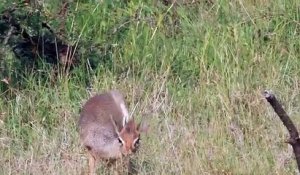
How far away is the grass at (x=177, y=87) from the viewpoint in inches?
220

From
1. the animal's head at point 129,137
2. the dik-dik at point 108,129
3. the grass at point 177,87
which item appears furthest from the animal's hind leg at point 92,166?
the animal's head at point 129,137

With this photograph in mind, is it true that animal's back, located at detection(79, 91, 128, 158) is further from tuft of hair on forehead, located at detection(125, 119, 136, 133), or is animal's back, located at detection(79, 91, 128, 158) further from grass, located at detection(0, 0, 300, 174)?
grass, located at detection(0, 0, 300, 174)

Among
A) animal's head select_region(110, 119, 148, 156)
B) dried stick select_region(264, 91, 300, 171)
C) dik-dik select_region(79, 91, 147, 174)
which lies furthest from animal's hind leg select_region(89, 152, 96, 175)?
dried stick select_region(264, 91, 300, 171)

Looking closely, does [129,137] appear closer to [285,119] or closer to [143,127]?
[143,127]

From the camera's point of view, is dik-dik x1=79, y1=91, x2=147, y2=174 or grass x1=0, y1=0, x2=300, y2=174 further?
grass x1=0, y1=0, x2=300, y2=174

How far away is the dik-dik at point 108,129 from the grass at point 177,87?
0.18 metres

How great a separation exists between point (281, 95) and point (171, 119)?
0.79 m

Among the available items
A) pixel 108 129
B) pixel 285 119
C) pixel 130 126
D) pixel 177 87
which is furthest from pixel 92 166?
pixel 285 119

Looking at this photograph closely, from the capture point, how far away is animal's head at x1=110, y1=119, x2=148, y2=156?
5102 mm

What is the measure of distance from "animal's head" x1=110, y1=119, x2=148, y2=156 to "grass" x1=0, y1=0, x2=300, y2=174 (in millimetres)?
314

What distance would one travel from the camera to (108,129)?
17.6 feet

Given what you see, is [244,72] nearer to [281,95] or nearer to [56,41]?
[281,95]

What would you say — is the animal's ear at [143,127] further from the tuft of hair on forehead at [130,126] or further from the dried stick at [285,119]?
the dried stick at [285,119]

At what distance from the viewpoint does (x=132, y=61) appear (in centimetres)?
680
